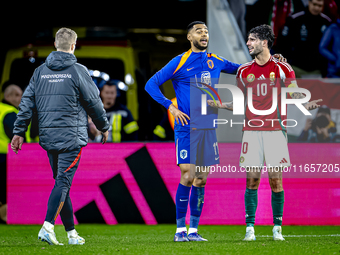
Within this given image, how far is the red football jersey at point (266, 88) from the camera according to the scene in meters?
4.96

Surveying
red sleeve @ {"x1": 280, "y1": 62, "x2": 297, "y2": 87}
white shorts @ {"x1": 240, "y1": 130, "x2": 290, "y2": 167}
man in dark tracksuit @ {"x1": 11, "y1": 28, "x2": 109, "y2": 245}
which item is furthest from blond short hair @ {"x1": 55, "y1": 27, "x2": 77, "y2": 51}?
red sleeve @ {"x1": 280, "y1": 62, "x2": 297, "y2": 87}

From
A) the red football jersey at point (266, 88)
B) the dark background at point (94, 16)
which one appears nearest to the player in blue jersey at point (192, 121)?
the red football jersey at point (266, 88)

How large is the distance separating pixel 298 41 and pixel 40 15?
4.28 metres

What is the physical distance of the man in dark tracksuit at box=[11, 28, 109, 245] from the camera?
4.71 metres

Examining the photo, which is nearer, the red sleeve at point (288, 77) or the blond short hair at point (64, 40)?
the blond short hair at point (64, 40)

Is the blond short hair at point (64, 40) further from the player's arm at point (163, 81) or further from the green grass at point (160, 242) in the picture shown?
the green grass at point (160, 242)

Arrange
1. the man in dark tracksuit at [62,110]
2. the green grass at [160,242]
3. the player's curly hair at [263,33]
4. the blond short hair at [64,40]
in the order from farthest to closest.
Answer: the player's curly hair at [263,33] → the blond short hair at [64,40] → the man in dark tracksuit at [62,110] → the green grass at [160,242]

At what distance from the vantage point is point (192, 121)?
16.6ft

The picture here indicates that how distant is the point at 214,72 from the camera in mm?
5176

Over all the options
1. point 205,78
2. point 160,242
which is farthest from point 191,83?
point 160,242

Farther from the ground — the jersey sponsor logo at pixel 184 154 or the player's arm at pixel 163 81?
the player's arm at pixel 163 81

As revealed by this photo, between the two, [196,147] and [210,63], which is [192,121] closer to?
[196,147]

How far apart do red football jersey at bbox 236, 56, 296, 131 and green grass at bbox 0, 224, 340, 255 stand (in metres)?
0.99

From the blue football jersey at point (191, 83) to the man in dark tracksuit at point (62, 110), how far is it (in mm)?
588
